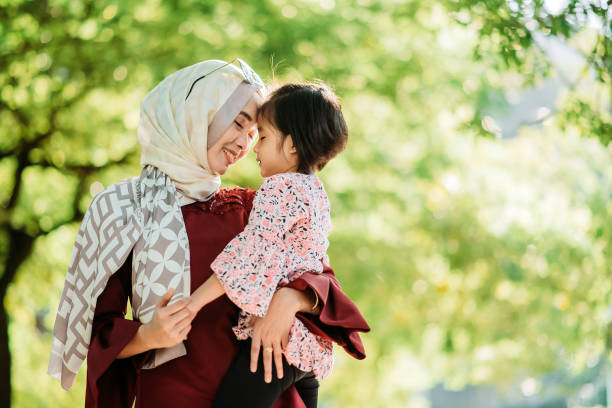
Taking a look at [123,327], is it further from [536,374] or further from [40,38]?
[536,374]

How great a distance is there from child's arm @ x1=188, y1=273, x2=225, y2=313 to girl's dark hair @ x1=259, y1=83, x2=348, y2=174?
0.41 meters

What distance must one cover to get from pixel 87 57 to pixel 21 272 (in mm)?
2044

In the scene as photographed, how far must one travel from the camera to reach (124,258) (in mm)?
1721

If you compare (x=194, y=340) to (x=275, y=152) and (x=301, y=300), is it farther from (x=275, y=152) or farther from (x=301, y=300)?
(x=275, y=152)

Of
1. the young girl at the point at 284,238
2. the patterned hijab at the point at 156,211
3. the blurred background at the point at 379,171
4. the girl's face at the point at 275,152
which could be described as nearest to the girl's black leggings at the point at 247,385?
the young girl at the point at 284,238

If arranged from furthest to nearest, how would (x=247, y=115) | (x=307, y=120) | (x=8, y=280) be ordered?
(x=8, y=280)
(x=247, y=115)
(x=307, y=120)

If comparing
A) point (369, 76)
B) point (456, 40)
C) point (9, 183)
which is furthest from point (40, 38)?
point (456, 40)

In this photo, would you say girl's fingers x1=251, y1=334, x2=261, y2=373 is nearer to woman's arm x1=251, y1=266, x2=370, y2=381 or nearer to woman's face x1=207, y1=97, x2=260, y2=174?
woman's arm x1=251, y1=266, x2=370, y2=381

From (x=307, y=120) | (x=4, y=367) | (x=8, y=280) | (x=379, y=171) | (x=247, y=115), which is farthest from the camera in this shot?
(x=379, y=171)

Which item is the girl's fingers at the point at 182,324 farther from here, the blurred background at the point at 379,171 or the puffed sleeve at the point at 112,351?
the blurred background at the point at 379,171

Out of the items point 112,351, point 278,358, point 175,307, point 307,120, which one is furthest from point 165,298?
point 307,120

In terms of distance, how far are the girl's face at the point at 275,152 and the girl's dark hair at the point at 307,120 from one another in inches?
0.5

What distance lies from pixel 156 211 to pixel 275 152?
0.36 m

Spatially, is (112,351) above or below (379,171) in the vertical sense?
above
